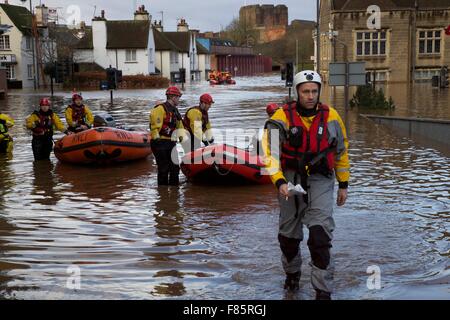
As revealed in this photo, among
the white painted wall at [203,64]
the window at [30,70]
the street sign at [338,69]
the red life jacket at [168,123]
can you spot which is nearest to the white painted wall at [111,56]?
the window at [30,70]

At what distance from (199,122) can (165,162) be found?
3.98 ft

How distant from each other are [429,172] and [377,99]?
14679mm

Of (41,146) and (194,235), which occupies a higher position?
(41,146)

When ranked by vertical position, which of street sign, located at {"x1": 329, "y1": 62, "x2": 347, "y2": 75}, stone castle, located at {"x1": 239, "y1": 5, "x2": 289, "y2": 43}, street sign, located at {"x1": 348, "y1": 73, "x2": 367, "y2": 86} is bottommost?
street sign, located at {"x1": 348, "y1": 73, "x2": 367, "y2": 86}

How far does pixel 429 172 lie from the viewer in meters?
12.7

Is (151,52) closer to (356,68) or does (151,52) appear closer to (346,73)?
(346,73)

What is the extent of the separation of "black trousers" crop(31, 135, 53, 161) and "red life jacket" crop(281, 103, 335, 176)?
10462mm

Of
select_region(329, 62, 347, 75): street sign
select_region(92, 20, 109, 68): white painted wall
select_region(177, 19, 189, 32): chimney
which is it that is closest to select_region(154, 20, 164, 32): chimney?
select_region(177, 19, 189, 32): chimney

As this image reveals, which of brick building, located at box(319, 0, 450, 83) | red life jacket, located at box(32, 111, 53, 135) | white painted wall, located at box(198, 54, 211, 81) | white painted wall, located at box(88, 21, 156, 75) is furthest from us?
white painted wall, located at box(198, 54, 211, 81)

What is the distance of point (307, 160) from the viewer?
579 cm

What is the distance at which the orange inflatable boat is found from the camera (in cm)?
1388

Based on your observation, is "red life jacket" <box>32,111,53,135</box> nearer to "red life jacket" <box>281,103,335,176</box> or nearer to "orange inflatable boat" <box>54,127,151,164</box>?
"orange inflatable boat" <box>54,127,151,164</box>

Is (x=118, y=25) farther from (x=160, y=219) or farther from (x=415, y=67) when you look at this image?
(x=160, y=219)

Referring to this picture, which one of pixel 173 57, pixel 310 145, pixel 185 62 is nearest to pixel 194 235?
pixel 310 145
